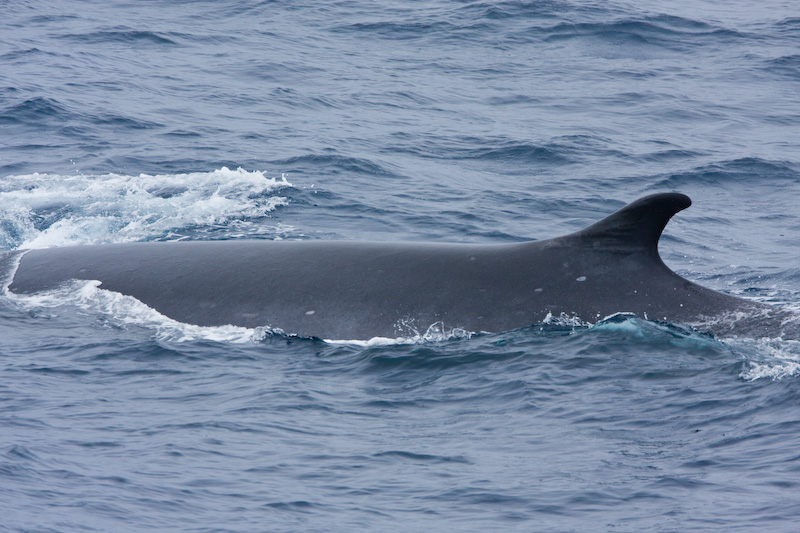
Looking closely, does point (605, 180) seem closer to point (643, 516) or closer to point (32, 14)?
point (643, 516)

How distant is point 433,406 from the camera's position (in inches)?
334

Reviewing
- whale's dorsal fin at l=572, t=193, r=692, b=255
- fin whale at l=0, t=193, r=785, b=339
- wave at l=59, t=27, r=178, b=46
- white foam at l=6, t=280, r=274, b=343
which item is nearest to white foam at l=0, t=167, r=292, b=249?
white foam at l=6, t=280, r=274, b=343

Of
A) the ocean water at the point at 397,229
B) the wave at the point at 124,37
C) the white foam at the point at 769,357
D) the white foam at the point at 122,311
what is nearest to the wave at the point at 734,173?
the ocean water at the point at 397,229

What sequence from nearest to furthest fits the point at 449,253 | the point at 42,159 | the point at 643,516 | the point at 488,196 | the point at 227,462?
the point at 643,516 < the point at 227,462 < the point at 449,253 < the point at 488,196 < the point at 42,159

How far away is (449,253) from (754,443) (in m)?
3.69

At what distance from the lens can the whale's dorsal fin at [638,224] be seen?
8898mm

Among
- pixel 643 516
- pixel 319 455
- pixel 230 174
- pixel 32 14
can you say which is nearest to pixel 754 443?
pixel 643 516

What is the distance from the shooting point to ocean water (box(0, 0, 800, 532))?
700 centimetres

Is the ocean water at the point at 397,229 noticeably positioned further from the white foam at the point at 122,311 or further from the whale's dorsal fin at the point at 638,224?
the whale's dorsal fin at the point at 638,224

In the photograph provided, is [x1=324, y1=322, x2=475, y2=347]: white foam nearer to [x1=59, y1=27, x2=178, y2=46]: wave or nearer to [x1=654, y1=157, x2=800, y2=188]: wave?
[x1=654, y1=157, x2=800, y2=188]: wave

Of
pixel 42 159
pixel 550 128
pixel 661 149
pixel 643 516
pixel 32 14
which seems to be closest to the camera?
pixel 643 516

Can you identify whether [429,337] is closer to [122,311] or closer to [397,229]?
[122,311]

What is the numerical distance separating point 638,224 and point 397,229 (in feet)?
23.1

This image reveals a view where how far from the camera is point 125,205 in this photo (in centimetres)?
1650
